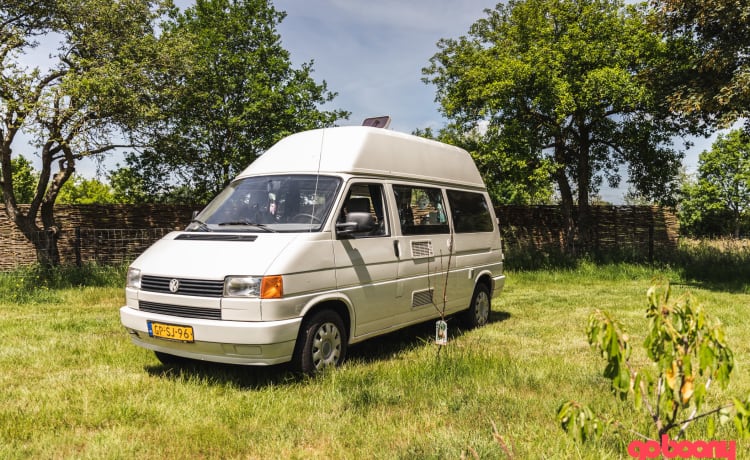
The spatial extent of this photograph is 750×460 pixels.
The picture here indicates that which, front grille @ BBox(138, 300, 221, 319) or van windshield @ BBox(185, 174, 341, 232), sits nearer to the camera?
front grille @ BBox(138, 300, 221, 319)

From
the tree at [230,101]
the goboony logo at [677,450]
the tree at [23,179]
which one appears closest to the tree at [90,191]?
the tree at [23,179]

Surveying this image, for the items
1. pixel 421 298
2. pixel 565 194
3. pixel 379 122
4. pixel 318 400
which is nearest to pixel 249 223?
pixel 318 400

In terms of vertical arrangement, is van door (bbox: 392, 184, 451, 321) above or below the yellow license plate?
above

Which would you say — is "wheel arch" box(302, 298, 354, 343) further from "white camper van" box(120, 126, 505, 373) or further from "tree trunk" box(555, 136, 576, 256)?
"tree trunk" box(555, 136, 576, 256)

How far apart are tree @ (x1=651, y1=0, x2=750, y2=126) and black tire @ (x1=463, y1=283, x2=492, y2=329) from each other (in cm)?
800

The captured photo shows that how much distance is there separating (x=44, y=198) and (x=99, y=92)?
429 centimetres

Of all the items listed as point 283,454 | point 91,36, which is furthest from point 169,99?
point 283,454

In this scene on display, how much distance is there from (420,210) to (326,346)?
236 centimetres

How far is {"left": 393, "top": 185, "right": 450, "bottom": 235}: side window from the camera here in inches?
266

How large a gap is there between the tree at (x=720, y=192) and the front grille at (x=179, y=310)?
59.3 m

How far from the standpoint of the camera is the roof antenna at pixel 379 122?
780 cm

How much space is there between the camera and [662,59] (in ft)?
53.8

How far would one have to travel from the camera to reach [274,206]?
586 cm

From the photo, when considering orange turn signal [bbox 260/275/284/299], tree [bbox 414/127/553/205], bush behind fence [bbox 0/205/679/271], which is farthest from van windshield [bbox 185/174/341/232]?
tree [bbox 414/127/553/205]
